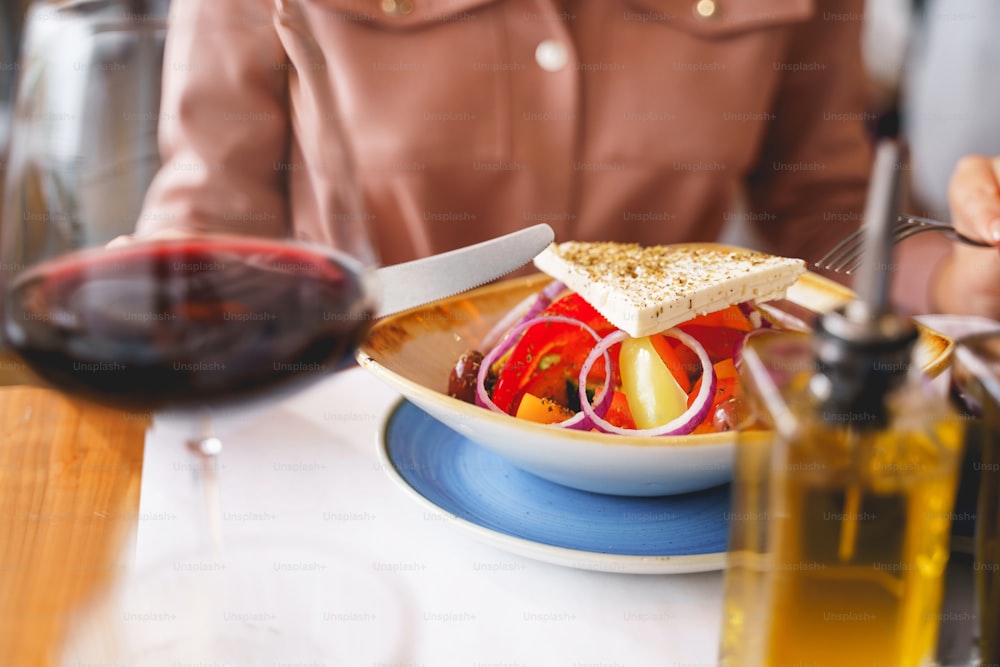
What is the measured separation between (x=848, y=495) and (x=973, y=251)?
885mm

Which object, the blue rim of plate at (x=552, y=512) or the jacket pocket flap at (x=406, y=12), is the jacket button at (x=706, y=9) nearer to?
the jacket pocket flap at (x=406, y=12)

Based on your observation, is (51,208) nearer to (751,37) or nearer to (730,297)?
(730,297)

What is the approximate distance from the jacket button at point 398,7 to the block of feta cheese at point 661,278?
1.86 ft

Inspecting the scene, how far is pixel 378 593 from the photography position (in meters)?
0.55

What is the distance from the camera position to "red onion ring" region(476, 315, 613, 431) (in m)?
0.65

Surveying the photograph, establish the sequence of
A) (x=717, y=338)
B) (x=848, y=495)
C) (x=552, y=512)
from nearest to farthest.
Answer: (x=848, y=495), (x=552, y=512), (x=717, y=338)

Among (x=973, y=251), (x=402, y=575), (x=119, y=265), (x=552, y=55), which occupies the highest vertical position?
(x=552, y=55)

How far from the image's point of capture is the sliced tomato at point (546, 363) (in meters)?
0.69

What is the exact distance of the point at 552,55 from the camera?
123cm

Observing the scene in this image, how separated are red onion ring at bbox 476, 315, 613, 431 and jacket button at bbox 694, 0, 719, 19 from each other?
769mm

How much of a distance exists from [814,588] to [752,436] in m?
0.07

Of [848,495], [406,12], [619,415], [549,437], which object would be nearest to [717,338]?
[619,415]

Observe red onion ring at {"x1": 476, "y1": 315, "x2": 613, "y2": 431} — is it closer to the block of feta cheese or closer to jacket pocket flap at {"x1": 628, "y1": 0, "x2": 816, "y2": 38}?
the block of feta cheese

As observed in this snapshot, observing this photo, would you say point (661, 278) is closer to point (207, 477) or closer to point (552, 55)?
point (207, 477)
